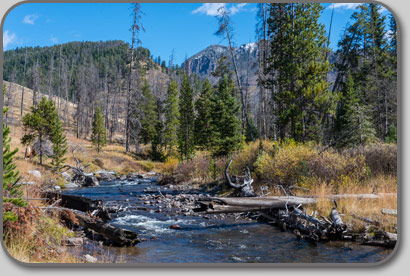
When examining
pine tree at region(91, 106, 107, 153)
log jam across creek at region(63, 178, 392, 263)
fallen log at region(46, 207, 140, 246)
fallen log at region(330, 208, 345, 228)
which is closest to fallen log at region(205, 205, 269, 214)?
log jam across creek at region(63, 178, 392, 263)

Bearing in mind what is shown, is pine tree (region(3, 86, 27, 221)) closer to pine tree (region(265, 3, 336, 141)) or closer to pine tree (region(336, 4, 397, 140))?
pine tree (region(336, 4, 397, 140))

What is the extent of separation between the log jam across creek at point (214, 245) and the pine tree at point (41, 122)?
461 inches

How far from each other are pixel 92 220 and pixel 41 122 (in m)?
14.9

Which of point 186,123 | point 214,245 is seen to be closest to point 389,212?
point 214,245

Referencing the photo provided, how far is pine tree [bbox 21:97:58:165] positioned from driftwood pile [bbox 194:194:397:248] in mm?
15253

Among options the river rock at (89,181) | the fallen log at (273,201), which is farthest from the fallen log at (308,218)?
the river rock at (89,181)

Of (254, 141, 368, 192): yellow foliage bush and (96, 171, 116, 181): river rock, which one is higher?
(254, 141, 368, 192): yellow foliage bush

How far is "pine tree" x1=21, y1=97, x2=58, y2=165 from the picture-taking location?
62.6ft

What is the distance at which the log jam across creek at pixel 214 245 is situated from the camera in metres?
6.05

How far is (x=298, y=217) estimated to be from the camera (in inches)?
332

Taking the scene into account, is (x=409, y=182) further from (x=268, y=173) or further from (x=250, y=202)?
(x=268, y=173)

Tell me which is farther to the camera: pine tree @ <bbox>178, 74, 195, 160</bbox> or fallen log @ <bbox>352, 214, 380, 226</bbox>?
pine tree @ <bbox>178, 74, 195, 160</bbox>

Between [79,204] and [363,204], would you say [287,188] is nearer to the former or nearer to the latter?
[363,204]

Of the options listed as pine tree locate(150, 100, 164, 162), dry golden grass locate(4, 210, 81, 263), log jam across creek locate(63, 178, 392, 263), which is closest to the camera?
dry golden grass locate(4, 210, 81, 263)
